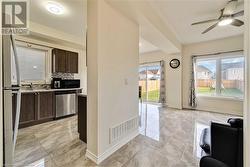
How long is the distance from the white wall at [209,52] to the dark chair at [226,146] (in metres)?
4.25

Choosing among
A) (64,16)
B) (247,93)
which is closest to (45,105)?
(64,16)

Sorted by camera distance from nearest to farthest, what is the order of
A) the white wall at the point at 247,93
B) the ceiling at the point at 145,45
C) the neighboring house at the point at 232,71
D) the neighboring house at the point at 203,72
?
the white wall at the point at 247,93 → the neighboring house at the point at 232,71 → the ceiling at the point at 145,45 → the neighboring house at the point at 203,72

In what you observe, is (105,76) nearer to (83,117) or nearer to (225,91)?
(83,117)

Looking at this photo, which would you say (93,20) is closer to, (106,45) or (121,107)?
(106,45)

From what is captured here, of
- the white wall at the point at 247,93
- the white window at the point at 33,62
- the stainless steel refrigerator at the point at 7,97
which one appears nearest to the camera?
the white wall at the point at 247,93

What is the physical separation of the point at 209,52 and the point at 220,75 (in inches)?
36.8

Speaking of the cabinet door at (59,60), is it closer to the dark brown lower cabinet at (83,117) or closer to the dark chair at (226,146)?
the dark brown lower cabinet at (83,117)

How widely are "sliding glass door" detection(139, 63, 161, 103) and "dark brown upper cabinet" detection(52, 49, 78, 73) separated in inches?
142

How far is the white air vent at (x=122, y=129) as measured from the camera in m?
2.12

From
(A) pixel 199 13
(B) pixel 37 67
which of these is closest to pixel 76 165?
(B) pixel 37 67

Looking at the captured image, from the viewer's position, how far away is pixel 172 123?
347cm

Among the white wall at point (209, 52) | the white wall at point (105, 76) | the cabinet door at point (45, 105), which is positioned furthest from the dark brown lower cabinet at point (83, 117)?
the white wall at point (209, 52)

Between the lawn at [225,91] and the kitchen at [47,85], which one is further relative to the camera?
the lawn at [225,91]

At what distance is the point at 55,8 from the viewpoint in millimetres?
2557
